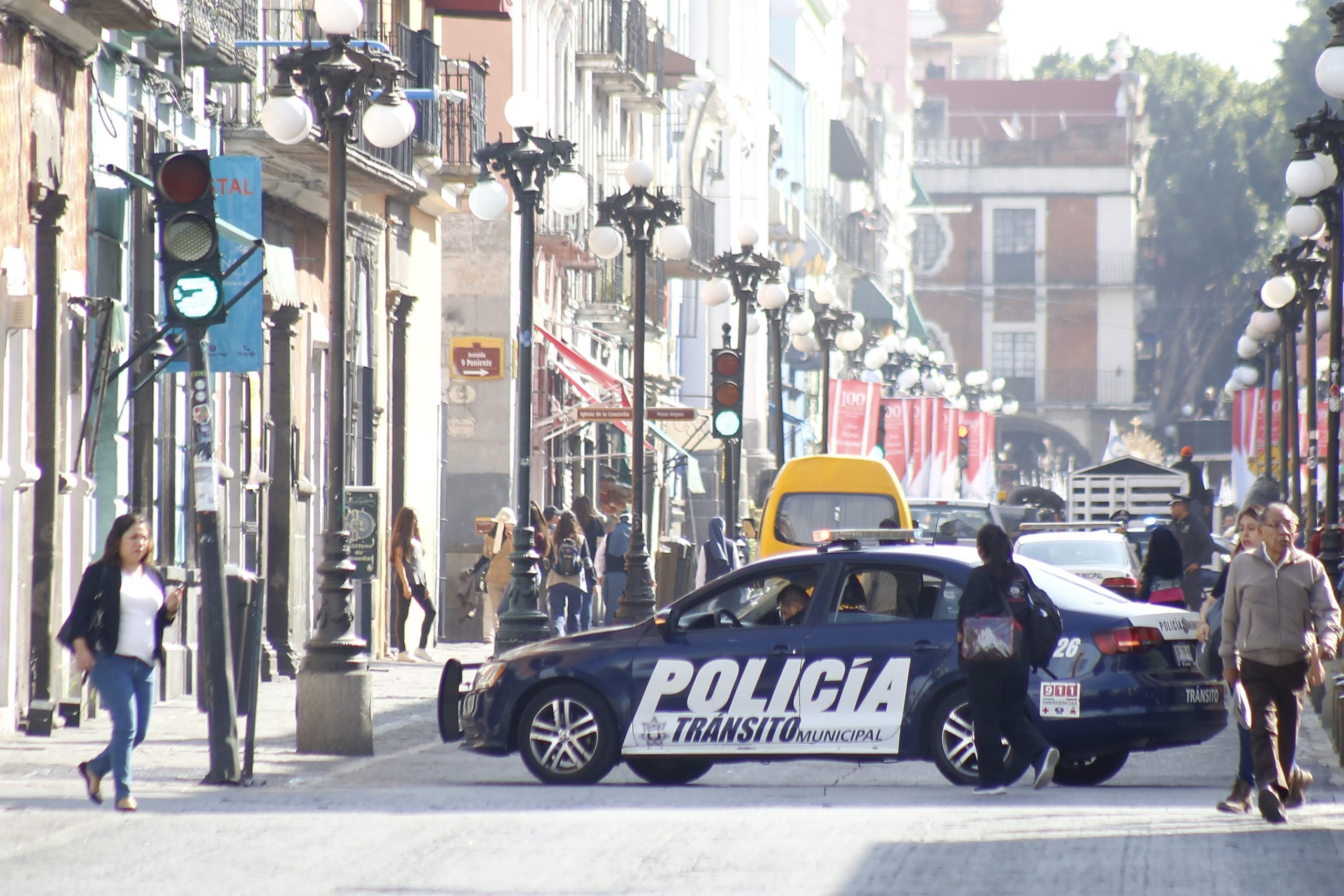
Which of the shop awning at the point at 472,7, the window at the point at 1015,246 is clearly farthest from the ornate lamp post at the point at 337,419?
the window at the point at 1015,246

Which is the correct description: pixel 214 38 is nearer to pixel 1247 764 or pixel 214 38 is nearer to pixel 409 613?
pixel 409 613

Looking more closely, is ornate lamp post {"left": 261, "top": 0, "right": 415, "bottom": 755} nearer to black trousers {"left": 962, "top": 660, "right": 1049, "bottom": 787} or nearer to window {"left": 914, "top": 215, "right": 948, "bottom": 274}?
black trousers {"left": 962, "top": 660, "right": 1049, "bottom": 787}

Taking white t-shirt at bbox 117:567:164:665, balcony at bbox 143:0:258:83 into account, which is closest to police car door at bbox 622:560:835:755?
white t-shirt at bbox 117:567:164:665

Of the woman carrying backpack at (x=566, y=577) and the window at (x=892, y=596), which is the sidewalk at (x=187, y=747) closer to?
the window at (x=892, y=596)

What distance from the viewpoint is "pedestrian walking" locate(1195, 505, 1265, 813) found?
488 inches

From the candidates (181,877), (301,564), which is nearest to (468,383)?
(301,564)

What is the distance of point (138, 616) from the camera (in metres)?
12.5

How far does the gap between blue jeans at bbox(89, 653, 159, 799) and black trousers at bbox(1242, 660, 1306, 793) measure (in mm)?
5359

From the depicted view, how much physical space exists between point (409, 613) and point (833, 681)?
608 inches

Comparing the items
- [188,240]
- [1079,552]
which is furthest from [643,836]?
[1079,552]

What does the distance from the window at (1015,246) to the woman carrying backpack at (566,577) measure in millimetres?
94446

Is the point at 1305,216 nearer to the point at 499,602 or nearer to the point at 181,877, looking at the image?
the point at 499,602

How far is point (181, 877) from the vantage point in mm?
9852

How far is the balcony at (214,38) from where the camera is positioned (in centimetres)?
2084
